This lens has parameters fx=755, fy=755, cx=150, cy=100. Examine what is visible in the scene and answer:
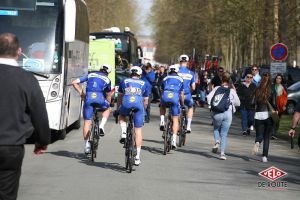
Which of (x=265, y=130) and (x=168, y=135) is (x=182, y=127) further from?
(x=265, y=130)

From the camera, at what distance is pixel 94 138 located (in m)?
13.2

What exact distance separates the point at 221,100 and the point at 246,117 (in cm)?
706

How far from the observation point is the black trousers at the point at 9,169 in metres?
5.23

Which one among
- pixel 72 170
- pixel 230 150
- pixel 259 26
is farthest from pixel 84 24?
pixel 259 26

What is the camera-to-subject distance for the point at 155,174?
1145cm

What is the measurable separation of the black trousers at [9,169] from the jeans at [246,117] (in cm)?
1594

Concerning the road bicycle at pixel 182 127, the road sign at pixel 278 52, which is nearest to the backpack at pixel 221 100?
the road bicycle at pixel 182 127

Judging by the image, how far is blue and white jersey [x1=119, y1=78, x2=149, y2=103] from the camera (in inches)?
472

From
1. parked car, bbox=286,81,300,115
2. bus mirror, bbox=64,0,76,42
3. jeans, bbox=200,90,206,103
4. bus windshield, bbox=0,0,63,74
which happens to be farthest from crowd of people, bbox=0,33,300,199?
jeans, bbox=200,90,206,103

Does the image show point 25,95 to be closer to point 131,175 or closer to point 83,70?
point 131,175

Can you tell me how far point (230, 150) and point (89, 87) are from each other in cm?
426

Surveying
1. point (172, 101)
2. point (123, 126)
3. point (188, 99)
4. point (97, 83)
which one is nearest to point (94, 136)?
point (123, 126)

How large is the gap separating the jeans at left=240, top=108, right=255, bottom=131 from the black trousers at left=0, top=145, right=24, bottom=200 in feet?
52.3

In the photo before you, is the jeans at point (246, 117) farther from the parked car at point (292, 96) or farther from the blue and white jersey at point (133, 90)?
the parked car at point (292, 96)
